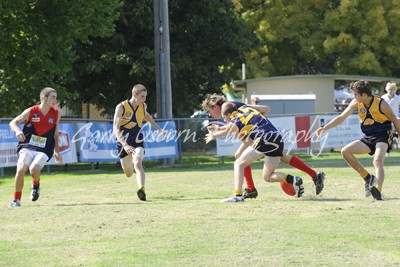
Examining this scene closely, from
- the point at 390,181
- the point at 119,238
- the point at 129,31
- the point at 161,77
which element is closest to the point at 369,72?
the point at 129,31

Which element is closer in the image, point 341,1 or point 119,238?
point 119,238

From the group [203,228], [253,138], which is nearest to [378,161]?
[253,138]

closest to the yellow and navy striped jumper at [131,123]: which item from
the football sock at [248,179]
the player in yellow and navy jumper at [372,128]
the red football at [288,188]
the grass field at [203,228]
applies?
→ the grass field at [203,228]

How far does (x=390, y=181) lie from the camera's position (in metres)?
17.0

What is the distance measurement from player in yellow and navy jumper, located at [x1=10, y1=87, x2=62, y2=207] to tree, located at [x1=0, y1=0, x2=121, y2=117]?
42.9 ft

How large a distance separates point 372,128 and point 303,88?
2443 cm

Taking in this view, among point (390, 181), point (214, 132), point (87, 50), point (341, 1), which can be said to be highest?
point (341, 1)

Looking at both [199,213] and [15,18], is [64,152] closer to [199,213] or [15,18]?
[15,18]

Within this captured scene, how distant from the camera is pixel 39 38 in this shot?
1107 inches

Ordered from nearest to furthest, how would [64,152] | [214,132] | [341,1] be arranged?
[214,132]
[64,152]
[341,1]

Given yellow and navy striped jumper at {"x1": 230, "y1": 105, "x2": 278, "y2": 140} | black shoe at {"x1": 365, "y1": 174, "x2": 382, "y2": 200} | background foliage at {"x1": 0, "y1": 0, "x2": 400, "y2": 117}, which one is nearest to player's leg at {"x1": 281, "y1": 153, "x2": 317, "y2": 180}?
black shoe at {"x1": 365, "y1": 174, "x2": 382, "y2": 200}

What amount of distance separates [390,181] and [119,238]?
27.3ft

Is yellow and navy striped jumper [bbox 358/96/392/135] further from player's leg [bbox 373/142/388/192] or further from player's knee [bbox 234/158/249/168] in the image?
player's knee [bbox 234/158/249/168]

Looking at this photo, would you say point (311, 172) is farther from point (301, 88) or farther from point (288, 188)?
point (301, 88)
